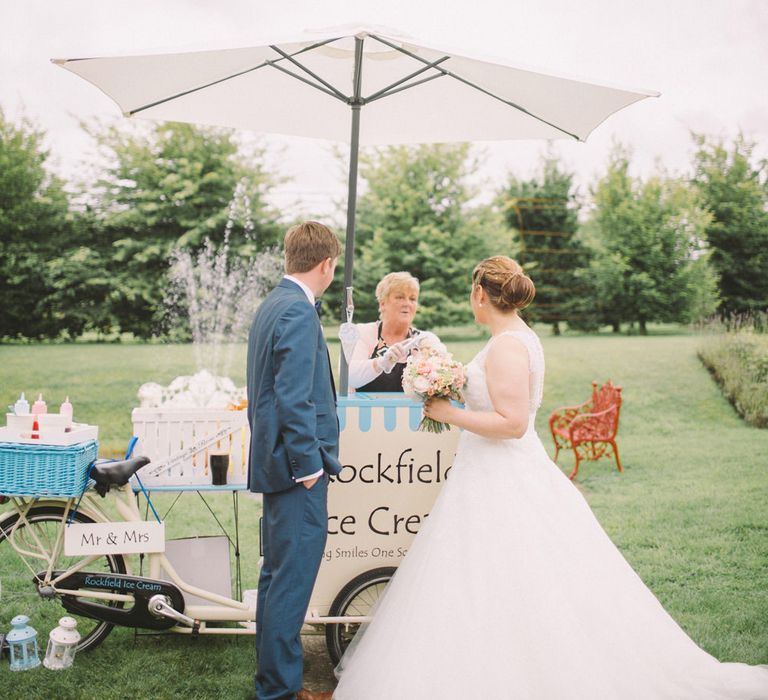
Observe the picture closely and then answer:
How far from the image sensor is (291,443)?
2.85m

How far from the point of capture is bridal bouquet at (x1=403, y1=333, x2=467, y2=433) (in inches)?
124

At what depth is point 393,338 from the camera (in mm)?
4527

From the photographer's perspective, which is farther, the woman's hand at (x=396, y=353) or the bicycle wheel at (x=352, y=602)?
the woman's hand at (x=396, y=353)

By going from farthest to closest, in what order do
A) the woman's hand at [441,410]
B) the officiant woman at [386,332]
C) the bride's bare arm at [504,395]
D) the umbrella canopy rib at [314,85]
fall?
the officiant woman at [386,332], the umbrella canopy rib at [314,85], the woman's hand at [441,410], the bride's bare arm at [504,395]

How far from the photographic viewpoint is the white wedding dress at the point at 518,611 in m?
2.95

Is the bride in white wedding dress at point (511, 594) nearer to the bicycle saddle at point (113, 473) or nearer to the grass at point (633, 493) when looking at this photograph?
the grass at point (633, 493)

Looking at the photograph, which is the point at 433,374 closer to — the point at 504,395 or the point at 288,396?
the point at 504,395

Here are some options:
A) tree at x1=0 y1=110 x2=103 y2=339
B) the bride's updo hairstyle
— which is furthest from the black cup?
tree at x1=0 y1=110 x2=103 y2=339

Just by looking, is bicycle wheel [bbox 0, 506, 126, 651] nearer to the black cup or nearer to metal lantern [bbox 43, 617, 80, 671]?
metal lantern [bbox 43, 617, 80, 671]

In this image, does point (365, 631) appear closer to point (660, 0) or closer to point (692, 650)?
point (692, 650)

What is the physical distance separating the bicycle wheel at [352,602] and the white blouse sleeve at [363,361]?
107cm

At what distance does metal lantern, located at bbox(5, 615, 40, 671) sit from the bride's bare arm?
236cm

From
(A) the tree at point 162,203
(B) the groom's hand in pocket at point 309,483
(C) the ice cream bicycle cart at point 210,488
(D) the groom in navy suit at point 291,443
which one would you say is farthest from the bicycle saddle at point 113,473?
(A) the tree at point 162,203

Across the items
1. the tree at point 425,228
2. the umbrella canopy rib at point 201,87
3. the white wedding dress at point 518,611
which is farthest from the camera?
the tree at point 425,228
